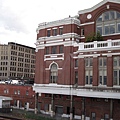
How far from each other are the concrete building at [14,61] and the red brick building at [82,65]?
6586 cm

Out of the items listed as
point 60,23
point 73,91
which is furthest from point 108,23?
point 73,91

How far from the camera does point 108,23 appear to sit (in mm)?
39656

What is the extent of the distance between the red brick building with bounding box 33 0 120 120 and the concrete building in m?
65.9

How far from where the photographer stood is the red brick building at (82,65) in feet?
115

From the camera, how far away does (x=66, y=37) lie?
1678 inches

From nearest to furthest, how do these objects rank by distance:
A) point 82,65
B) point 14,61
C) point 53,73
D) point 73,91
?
point 82,65 < point 73,91 < point 53,73 < point 14,61

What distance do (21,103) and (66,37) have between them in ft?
63.9

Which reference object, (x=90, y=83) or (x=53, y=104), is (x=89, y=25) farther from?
(x=53, y=104)

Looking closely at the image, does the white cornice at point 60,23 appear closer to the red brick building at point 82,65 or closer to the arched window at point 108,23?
the red brick building at point 82,65

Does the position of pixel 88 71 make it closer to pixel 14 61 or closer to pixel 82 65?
pixel 82 65

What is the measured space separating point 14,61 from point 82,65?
269ft

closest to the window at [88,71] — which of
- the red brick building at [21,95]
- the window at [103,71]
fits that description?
the window at [103,71]

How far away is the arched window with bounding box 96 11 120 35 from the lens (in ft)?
128

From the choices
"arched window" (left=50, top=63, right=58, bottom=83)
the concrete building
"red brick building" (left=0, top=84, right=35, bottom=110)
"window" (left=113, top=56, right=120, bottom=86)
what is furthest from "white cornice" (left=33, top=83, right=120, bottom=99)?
the concrete building
